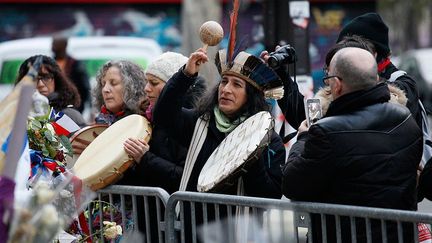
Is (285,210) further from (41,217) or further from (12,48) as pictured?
(12,48)

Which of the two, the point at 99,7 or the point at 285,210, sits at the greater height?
the point at 99,7

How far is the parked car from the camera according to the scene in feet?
81.8

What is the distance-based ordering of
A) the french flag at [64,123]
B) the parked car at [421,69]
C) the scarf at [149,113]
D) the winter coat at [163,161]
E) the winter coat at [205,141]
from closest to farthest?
the winter coat at [205,141] < the winter coat at [163,161] < the scarf at [149,113] < the french flag at [64,123] < the parked car at [421,69]

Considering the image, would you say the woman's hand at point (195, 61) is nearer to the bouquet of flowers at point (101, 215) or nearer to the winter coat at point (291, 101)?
the winter coat at point (291, 101)

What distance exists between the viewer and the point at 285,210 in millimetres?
5102

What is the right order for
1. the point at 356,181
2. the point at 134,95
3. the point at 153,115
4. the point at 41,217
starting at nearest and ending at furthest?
the point at 41,217
the point at 356,181
the point at 153,115
the point at 134,95

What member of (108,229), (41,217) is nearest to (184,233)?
(108,229)

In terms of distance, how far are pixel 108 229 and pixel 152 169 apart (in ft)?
2.98

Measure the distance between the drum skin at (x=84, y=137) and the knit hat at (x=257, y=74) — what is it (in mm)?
1314

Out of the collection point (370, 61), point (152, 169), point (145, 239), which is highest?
point (370, 61)

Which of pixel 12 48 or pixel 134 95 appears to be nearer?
pixel 134 95

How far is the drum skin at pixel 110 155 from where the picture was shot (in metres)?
6.11

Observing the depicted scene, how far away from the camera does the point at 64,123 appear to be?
681 cm

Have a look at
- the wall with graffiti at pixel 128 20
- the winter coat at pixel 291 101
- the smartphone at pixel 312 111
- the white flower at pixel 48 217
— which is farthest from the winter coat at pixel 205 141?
the wall with graffiti at pixel 128 20
